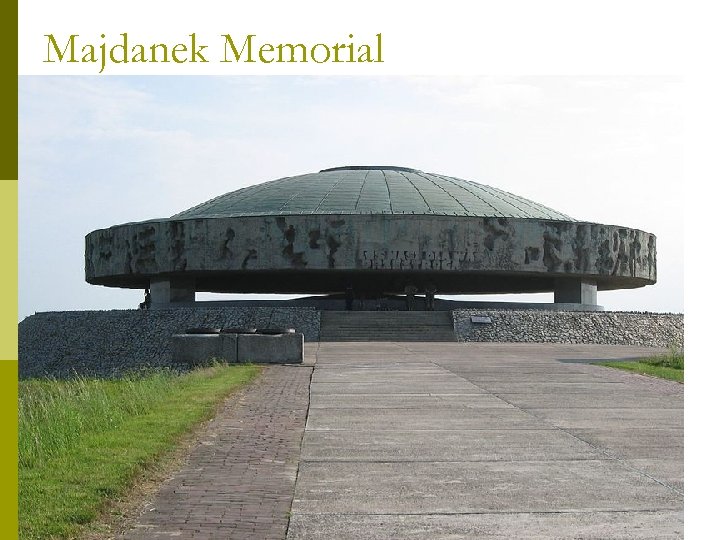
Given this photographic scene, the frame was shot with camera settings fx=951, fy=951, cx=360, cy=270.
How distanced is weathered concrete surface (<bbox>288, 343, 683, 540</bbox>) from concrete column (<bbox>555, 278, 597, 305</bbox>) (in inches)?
1093

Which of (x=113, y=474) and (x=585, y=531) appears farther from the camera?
(x=113, y=474)

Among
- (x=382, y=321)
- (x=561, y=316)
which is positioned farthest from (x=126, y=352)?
(x=561, y=316)

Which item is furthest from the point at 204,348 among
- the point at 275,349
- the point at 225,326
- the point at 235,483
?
the point at 235,483

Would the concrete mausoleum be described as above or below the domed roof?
below

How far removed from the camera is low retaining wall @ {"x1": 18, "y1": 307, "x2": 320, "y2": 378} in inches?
1239

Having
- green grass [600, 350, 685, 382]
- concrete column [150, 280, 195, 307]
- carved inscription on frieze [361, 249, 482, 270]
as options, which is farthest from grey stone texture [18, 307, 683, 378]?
green grass [600, 350, 685, 382]

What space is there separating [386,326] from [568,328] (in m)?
6.22

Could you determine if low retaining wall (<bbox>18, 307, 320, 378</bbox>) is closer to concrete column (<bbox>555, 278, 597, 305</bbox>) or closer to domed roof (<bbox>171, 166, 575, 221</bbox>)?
domed roof (<bbox>171, 166, 575, 221</bbox>)

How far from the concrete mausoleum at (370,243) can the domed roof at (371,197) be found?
99 millimetres

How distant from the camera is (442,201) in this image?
43375 mm

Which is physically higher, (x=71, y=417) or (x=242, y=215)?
(x=242, y=215)

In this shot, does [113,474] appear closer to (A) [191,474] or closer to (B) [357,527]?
(A) [191,474]

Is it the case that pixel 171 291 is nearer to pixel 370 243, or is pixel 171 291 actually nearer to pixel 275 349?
pixel 370 243

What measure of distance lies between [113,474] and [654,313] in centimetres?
3118
